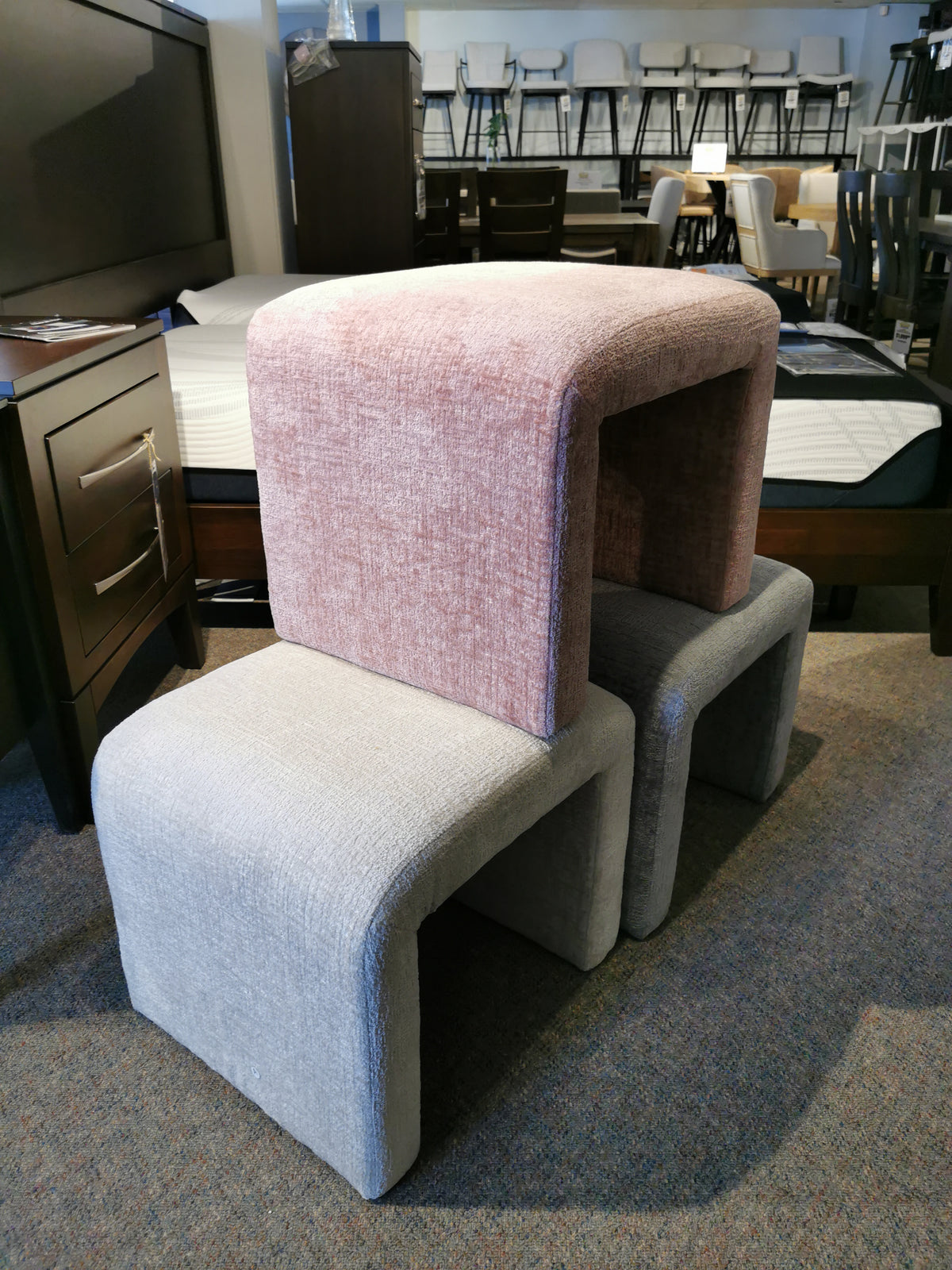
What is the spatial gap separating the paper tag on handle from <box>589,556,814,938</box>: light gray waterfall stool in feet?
2.74

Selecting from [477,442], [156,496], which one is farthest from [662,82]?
[477,442]

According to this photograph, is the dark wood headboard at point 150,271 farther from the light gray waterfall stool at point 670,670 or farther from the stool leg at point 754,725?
the stool leg at point 754,725

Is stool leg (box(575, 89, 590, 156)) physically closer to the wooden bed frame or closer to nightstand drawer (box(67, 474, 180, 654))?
the wooden bed frame

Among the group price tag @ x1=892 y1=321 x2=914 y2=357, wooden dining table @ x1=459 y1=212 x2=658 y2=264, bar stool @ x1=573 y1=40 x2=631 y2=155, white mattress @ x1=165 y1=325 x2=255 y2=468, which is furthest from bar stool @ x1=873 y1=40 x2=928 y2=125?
white mattress @ x1=165 y1=325 x2=255 y2=468

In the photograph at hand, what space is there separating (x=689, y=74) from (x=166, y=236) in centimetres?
809

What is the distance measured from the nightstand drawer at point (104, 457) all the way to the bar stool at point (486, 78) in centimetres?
838

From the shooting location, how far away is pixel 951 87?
7.85 m

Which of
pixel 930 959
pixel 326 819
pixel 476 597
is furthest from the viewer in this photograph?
pixel 930 959

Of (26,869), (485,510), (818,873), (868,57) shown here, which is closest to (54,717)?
(26,869)

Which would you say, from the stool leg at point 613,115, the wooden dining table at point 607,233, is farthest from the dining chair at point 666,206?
the stool leg at point 613,115

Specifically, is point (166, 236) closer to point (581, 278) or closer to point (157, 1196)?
point (581, 278)

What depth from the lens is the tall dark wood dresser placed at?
338cm

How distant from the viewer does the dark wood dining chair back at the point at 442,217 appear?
4.28 meters

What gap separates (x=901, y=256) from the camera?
11.8 feet
